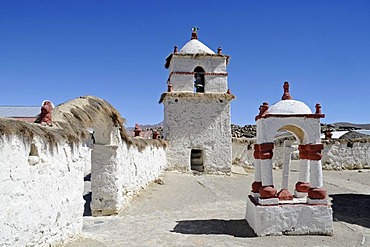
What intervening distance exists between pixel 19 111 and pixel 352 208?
22292mm

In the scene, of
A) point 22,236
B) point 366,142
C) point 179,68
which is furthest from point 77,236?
point 366,142

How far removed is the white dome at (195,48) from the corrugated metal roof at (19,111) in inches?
438

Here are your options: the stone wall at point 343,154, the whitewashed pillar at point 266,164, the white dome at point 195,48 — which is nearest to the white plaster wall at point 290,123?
the whitewashed pillar at point 266,164

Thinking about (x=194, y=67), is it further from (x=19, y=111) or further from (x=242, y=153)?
(x=19, y=111)

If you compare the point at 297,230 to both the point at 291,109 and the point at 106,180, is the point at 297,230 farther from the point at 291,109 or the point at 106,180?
the point at 106,180

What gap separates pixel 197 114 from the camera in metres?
18.1

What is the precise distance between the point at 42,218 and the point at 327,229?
5.36 meters

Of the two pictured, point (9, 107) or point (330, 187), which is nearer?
point (330, 187)

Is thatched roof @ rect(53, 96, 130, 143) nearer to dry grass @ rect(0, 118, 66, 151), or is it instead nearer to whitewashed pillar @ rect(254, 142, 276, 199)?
dry grass @ rect(0, 118, 66, 151)

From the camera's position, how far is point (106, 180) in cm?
866

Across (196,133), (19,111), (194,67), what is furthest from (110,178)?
(19,111)

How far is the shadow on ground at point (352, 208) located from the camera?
8381 millimetres

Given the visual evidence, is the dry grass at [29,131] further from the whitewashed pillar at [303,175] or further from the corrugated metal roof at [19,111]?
the corrugated metal roof at [19,111]

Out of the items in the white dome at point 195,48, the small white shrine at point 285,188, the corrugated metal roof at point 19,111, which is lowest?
the small white shrine at point 285,188
